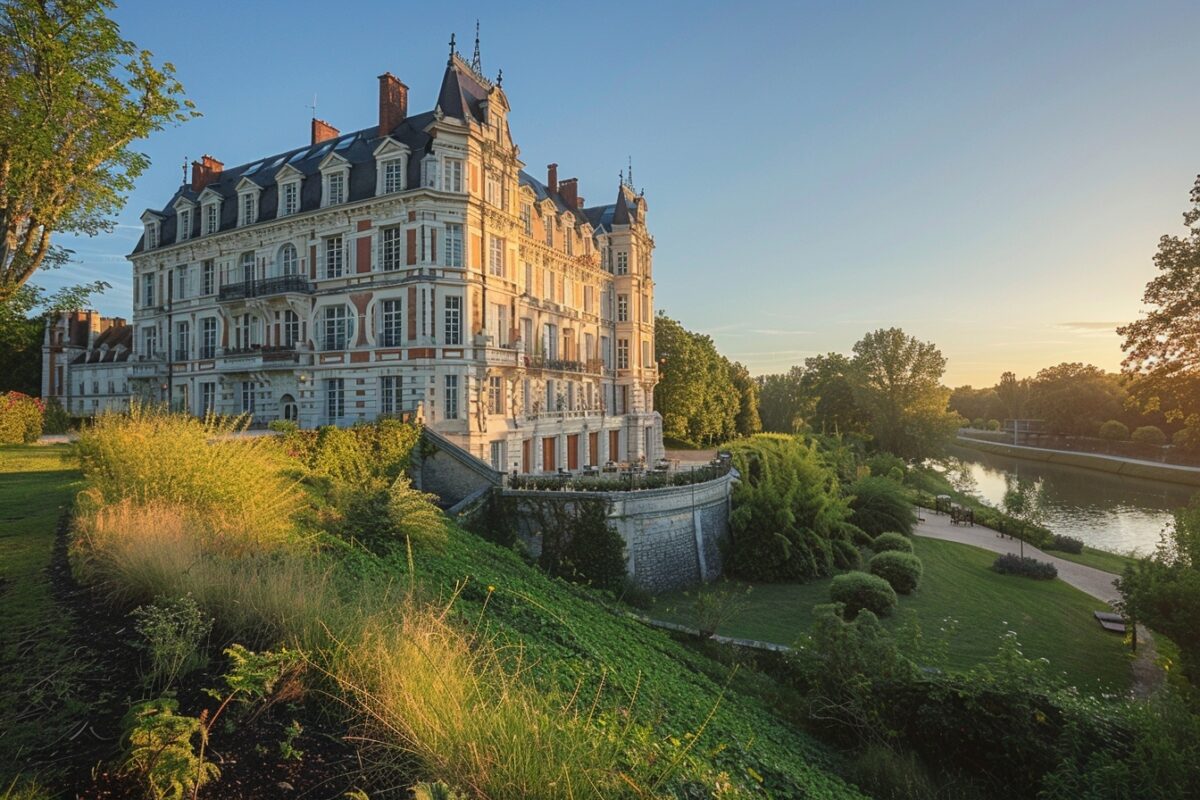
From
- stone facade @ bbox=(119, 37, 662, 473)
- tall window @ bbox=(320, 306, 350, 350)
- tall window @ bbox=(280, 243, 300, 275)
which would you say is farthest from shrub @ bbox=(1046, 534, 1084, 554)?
tall window @ bbox=(280, 243, 300, 275)

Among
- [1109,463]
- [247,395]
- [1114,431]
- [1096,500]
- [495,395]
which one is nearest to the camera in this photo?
[495,395]

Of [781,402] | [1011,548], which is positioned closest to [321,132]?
[1011,548]

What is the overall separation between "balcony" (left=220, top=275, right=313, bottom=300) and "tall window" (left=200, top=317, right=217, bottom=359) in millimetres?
3721

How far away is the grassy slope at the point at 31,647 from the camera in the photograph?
A: 345 centimetres

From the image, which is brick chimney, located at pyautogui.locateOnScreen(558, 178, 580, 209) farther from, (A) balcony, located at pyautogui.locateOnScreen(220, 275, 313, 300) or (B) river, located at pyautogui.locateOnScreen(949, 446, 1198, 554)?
(B) river, located at pyautogui.locateOnScreen(949, 446, 1198, 554)

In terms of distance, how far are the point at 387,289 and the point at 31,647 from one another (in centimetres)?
1997

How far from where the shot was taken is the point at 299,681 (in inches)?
164

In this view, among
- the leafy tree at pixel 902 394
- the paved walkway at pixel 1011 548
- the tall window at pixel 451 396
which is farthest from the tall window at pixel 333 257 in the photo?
the leafy tree at pixel 902 394

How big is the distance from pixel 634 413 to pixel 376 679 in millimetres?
31739

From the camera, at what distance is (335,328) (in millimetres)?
24484

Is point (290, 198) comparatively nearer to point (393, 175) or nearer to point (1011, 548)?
point (393, 175)

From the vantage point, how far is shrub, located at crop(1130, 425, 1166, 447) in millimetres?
56250

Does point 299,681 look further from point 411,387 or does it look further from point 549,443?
point 549,443

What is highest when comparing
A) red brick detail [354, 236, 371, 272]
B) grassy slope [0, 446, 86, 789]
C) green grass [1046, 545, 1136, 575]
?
red brick detail [354, 236, 371, 272]
